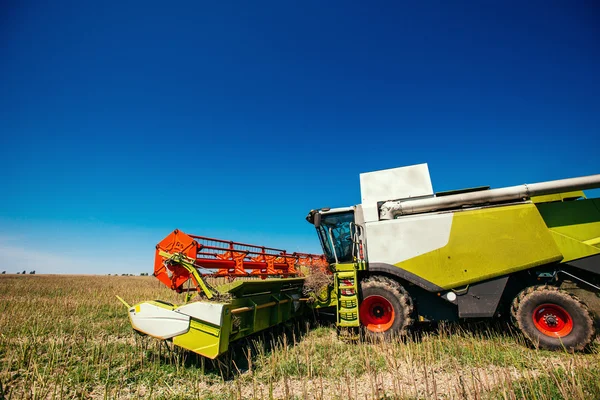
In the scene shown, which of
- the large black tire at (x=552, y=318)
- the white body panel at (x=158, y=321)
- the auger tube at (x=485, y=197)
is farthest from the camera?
the auger tube at (x=485, y=197)

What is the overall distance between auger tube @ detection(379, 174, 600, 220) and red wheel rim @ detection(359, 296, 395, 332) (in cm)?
152

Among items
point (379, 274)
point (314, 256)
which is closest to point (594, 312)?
point (379, 274)

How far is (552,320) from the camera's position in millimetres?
4188

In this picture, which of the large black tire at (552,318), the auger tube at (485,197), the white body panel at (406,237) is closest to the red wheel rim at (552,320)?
the large black tire at (552,318)

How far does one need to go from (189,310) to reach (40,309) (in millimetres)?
6611

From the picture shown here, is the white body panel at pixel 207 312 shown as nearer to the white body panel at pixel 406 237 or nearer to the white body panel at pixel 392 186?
the white body panel at pixel 406 237

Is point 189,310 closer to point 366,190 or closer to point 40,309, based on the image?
point 366,190

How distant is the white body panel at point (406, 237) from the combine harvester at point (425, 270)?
0.06 feet

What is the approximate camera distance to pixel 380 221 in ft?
17.9

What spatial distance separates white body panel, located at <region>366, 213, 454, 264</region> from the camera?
495cm

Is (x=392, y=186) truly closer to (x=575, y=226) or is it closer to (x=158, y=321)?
(x=575, y=226)

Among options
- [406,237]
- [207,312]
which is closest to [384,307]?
[406,237]

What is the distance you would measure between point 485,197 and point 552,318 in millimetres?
1967

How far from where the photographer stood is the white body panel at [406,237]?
195 inches
